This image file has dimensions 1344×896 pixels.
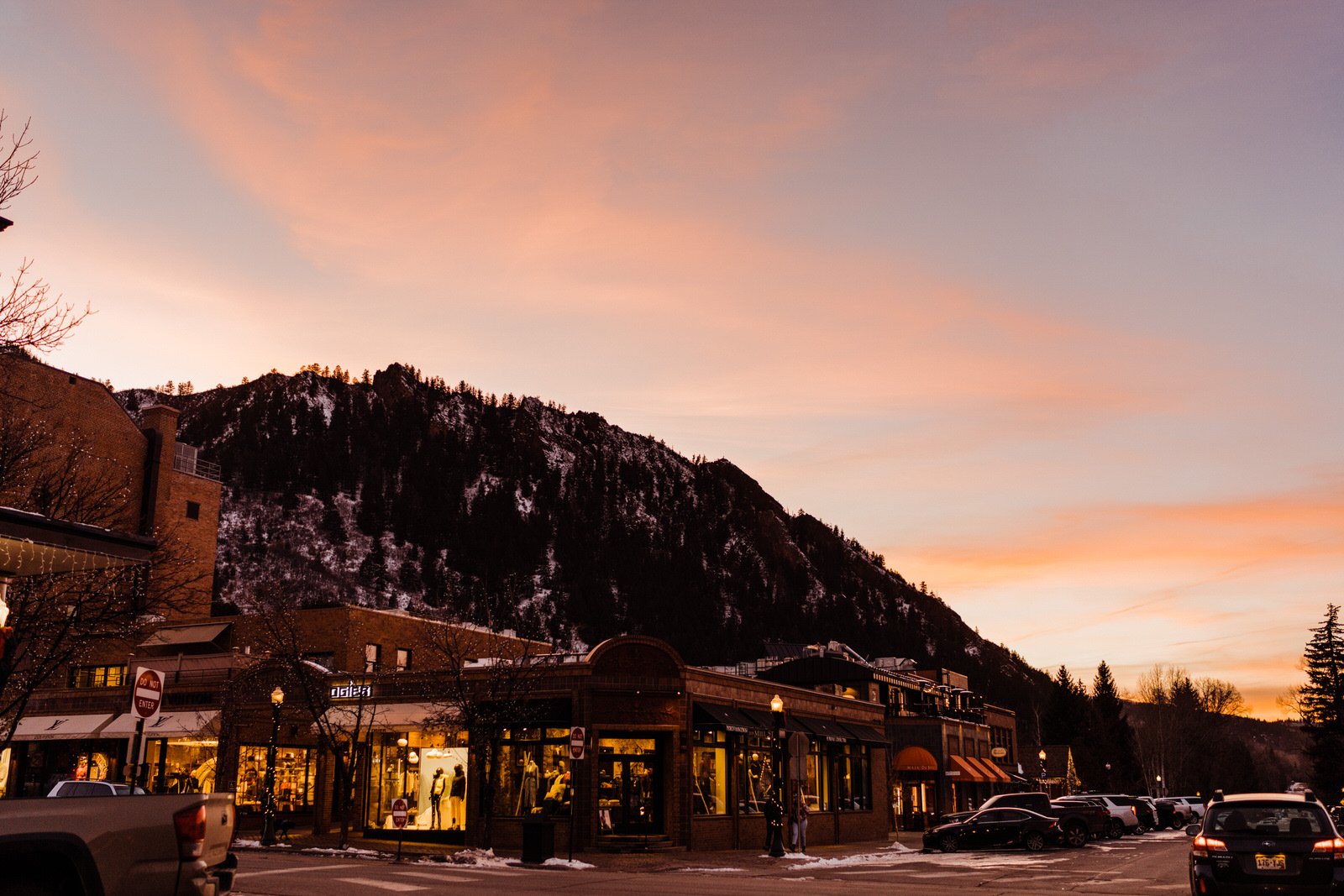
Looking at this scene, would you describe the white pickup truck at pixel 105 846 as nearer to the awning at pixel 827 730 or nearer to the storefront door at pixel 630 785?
the storefront door at pixel 630 785

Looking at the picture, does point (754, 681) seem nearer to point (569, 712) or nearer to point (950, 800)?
point (569, 712)

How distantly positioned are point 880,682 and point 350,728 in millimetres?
39547

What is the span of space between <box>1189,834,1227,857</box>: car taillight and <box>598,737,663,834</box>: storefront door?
21.9 meters

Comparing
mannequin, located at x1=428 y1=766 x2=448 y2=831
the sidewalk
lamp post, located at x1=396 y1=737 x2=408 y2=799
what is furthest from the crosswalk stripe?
lamp post, located at x1=396 y1=737 x2=408 y2=799

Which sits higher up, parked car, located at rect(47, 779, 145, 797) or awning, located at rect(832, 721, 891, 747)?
awning, located at rect(832, 721, 891, 747)

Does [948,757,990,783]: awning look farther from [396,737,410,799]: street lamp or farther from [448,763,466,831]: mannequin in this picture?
[396,737,410,799]: street lamp

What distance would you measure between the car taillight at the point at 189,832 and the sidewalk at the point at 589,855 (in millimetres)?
19432

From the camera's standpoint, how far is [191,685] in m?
46.2

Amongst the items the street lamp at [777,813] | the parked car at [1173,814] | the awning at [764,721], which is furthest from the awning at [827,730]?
the parked car at [1173,814]

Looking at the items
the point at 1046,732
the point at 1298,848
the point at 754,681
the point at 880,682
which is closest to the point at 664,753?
the point at 754,681

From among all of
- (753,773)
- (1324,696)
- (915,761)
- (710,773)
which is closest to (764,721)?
(753,773)

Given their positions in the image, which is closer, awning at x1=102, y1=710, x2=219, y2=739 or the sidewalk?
the sidewalk

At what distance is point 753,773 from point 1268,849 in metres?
26.0

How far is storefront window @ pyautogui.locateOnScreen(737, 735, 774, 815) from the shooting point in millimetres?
37812
